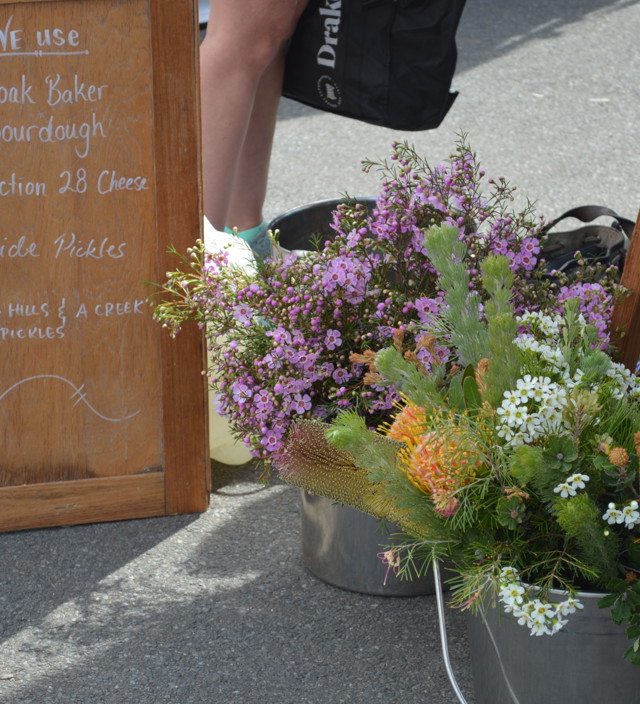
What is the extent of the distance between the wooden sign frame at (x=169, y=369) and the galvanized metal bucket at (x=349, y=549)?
A: 309 millimetres

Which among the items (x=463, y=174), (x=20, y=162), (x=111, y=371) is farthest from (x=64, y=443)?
(x=463, y=174)

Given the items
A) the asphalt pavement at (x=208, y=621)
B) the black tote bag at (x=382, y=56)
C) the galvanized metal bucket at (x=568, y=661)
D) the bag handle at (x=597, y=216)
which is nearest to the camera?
the galvanized metal bucket at (x=568, y=661)

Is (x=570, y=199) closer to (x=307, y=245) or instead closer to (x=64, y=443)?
(x=307, y=245)

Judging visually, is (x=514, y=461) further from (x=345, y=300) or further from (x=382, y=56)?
(x=382, y=56)

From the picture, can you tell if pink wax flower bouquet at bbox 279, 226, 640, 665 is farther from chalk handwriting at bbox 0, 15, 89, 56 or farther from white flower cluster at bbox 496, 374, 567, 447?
chalk handwriting at bbox 0, 15, 89, 56

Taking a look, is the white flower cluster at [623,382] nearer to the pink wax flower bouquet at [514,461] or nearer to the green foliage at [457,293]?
the pink wax flower bouquet at [514,461]

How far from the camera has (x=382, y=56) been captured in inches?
96.7

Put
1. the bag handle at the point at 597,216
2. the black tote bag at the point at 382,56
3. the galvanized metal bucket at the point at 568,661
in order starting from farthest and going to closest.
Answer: the black tote bag at the point at 382,56 < the bag handle at the point at 597,216 < the galvanized metal bucket at the point at 568,661

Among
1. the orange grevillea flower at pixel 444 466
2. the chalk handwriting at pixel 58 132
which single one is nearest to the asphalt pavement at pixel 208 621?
the orange grevillea flower at pixel 444 466

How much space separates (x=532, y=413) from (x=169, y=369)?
0.90 meters

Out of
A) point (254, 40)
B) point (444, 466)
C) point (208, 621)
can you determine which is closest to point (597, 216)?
point (254, 40)

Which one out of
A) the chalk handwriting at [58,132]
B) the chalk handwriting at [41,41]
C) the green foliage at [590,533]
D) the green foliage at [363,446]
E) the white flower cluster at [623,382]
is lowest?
the green foliage at [590,533]

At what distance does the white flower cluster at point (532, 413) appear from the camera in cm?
136

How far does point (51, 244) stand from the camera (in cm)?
196
